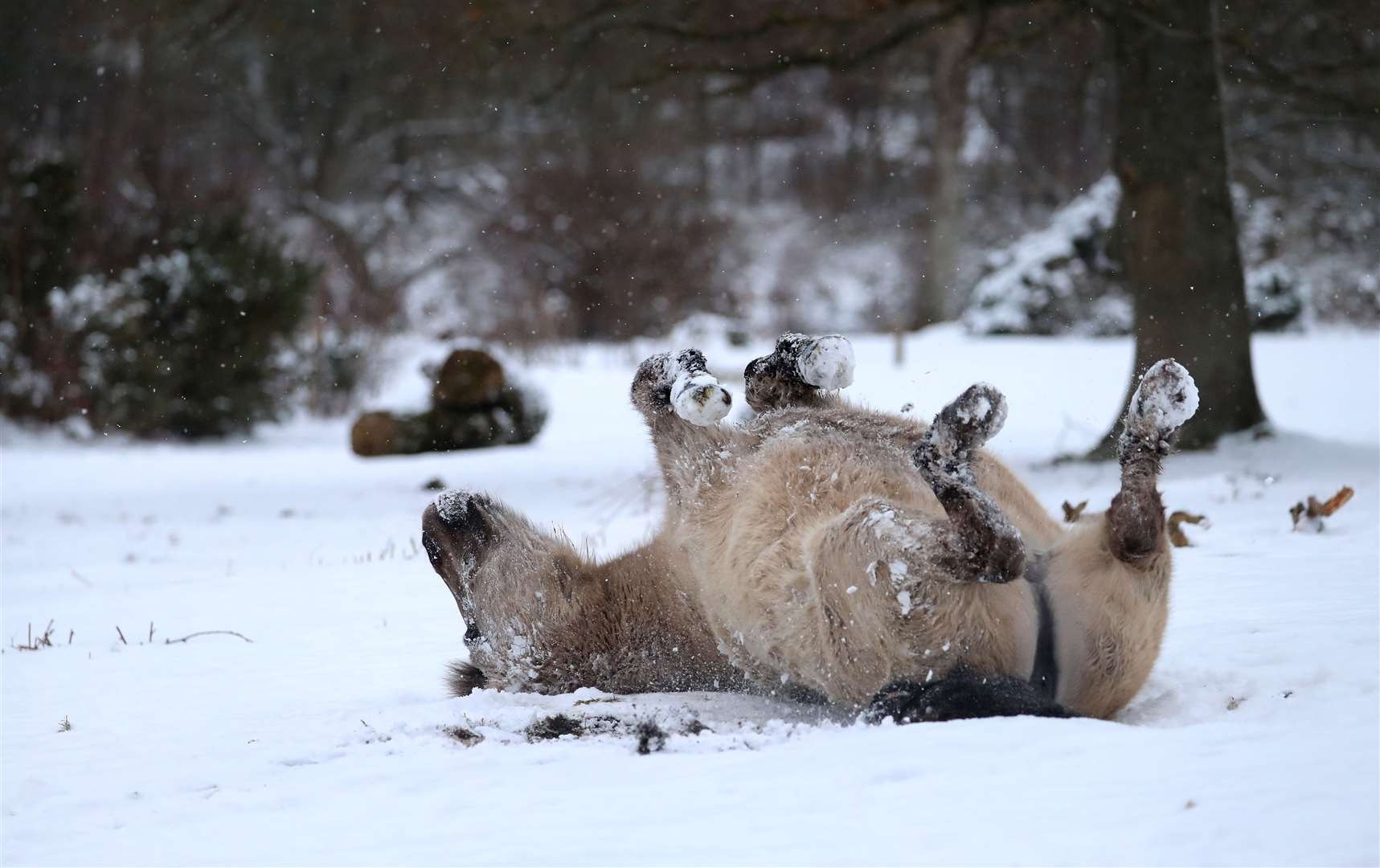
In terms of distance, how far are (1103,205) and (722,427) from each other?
17.9 meters

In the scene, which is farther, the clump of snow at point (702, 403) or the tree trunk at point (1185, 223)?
the tree trunk at point (1185, 223)

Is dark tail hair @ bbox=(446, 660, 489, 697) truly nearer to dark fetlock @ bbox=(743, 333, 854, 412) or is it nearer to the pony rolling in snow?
the pony rolling in snow

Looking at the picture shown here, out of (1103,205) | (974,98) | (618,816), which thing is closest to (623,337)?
(1103,205)

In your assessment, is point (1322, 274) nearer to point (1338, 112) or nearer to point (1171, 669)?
point (1338, 112)

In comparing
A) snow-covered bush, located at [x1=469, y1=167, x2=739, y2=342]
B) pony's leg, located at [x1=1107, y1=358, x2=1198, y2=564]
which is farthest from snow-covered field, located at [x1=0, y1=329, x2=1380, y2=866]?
snow-covered bush, located at [x1=469, y1=167, x2=739, y2=342]

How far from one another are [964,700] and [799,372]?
1349 mm

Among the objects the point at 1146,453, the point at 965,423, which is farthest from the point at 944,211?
the point at 965,423

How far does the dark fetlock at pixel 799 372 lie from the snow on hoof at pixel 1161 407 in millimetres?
882

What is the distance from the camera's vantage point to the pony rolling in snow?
260 cm

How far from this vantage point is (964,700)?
2525mm

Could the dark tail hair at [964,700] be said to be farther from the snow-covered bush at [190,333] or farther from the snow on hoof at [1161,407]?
the snow-covered bush at [190,333]

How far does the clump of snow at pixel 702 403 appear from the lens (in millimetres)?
3418

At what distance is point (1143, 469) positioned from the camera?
2.81 metres

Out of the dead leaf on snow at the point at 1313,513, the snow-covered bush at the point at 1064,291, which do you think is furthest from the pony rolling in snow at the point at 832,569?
the snow-covered bush at the point at 1064,291
